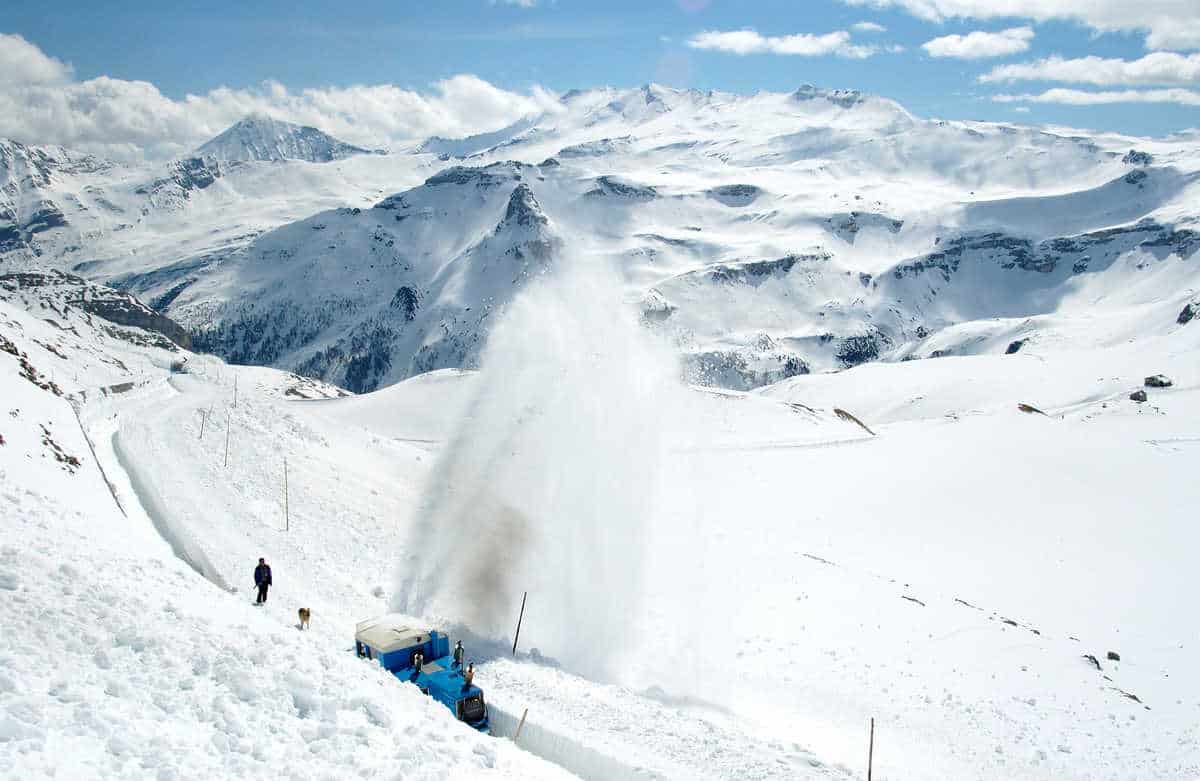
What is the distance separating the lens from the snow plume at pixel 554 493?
26734mm

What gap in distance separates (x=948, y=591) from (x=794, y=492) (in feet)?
65.8

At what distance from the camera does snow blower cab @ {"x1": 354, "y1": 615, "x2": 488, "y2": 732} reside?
1941 centimetres

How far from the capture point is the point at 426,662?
834 inches

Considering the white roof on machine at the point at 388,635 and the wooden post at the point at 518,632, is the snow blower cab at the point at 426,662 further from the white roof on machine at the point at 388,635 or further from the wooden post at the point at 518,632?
the wooden post at the point at 518,632

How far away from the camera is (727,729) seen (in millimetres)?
20359

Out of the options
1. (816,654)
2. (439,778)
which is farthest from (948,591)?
(439,778)

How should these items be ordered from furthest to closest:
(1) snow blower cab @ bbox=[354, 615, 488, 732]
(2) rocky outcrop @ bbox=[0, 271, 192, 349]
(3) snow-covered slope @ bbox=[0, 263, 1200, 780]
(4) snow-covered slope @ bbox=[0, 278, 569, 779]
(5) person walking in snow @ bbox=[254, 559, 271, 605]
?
(2) rocky outcrop @ bbox=[0, 271, 192, 349]
(5) person walking in snow @ bbox=[254, 559, 271, 605]
(1) snow blower cab @ bbox=[354, 615, 488, 732]
(3) snow-covered slope @ bbox=[0, 263, 1200, 780]
(4) snow-covered slope @ bbox=[0, 278, 569, 779]

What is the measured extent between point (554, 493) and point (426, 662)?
8674 millimetres

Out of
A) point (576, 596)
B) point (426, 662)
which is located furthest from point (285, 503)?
point (426, 662)

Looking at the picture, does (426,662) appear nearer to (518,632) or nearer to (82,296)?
(518,632)

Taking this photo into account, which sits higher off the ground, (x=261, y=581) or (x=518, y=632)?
(x=261, y=581)

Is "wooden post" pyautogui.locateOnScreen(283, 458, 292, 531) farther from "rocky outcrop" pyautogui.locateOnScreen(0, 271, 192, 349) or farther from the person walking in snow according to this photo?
"rocky outcrop" pyautogui.locateOnScreen(0, 271, 192, 349)

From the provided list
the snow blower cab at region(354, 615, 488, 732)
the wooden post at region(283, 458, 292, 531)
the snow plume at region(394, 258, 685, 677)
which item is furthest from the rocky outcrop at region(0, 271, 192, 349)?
the snow blower cab at region(354, 615, 488, 732)

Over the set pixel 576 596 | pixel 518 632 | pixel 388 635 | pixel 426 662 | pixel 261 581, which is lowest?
pixel 426 662
